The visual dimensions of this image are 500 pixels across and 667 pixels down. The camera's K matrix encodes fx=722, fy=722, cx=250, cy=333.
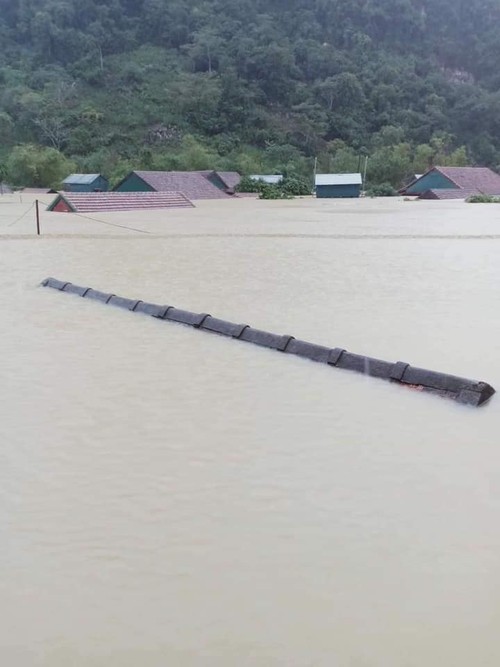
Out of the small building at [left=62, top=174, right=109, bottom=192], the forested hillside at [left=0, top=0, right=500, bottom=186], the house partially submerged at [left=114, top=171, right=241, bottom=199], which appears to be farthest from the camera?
the forested hillside at [left=0, top=0, right=500, bottom=186]

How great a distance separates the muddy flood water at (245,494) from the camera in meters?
2.36

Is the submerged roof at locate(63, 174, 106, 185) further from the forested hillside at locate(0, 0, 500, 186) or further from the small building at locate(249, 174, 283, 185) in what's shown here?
the small building at locate(249, 174, 283, 185)

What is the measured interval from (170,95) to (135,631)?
5850cm

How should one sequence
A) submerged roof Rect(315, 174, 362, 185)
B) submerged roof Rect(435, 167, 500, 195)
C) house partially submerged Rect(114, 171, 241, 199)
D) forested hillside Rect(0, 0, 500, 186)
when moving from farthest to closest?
forested hillside Rect(0, 0, 500, 186), submerged roof Rect(315, 174, 362, 185), submerged roof Rect(435, 167, 500, 195), house partially submerged Rect(114, 171, 241, 199)

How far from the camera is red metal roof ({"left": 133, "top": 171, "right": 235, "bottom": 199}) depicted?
2830 cm

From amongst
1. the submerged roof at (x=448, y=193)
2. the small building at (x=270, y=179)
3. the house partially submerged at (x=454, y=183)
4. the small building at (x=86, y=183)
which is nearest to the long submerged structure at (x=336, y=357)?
the submerged roof at (x=448, y=193)

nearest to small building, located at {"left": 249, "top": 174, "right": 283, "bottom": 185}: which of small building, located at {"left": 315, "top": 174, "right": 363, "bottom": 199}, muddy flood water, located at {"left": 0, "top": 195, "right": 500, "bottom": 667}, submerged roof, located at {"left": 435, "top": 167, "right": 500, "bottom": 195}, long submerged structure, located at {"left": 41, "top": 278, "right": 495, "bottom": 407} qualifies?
small building, located at {"left": 315, "top": 174, "right": 363, "bottom": 199}

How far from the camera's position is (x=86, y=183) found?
34.0 m

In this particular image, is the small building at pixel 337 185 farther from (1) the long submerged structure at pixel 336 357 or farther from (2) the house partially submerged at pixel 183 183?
(1) the long submerged structure at pixel 336 357

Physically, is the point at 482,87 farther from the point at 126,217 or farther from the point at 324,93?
the point at 126,217

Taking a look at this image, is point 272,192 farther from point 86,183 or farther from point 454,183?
point 86,183

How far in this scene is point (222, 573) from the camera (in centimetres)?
268

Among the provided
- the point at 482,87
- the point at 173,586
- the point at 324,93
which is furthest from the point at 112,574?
the point at 482,87

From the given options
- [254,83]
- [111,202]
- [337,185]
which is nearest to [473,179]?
[337,185]
